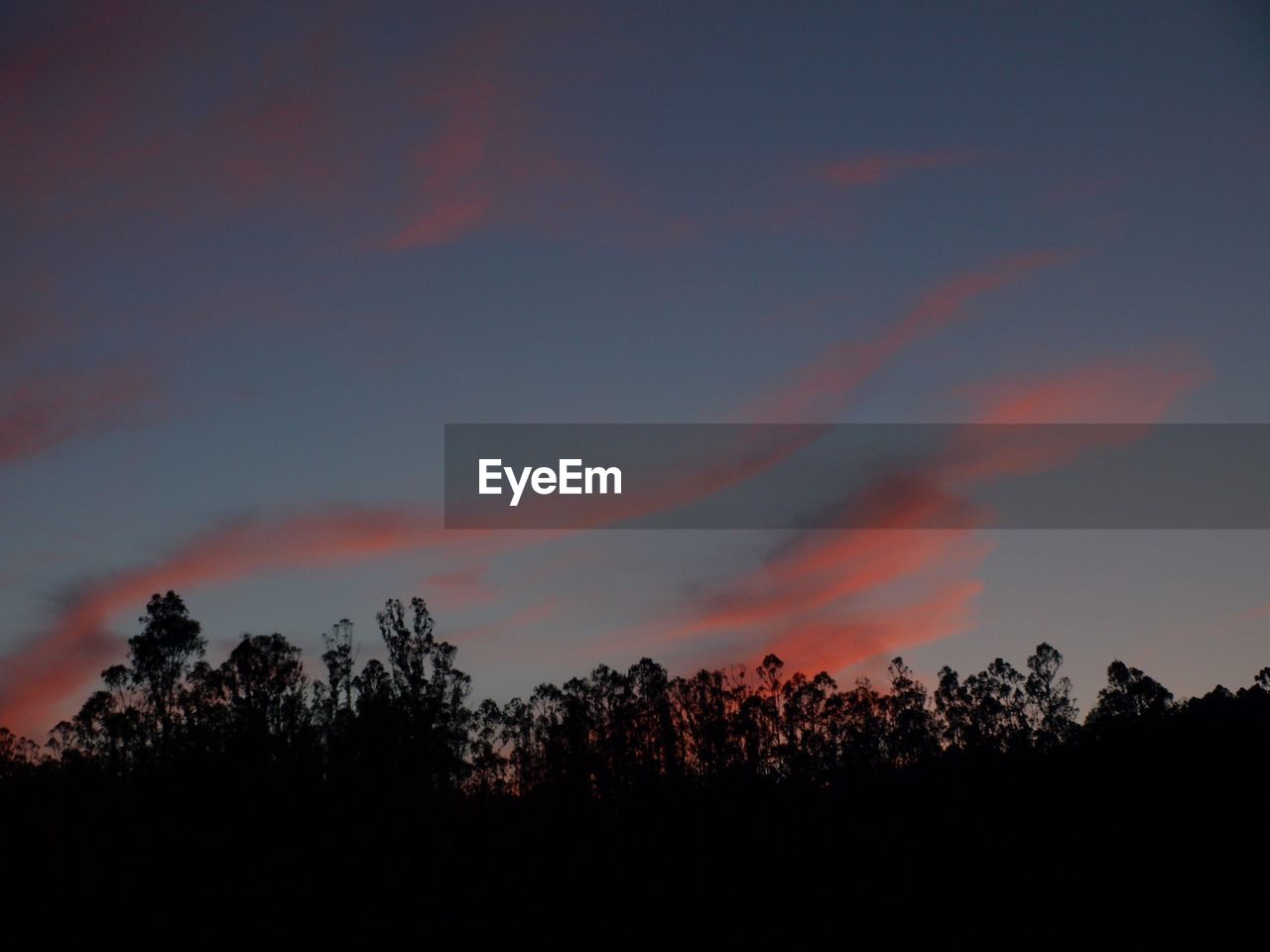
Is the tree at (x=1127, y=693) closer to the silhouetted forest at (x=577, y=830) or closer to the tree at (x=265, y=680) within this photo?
the silhouetted forest at (x=577, y=830)

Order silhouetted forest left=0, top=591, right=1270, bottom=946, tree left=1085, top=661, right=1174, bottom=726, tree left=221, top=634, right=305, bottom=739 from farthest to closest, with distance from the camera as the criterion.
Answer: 1. tree left=1085, top=661, right=1174, bottom=726
2. tree left=221, top=634, right=305, bottom=739
3. silhouetted forest left=0, top=591, right=1270, bottom=946

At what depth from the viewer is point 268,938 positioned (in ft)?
112

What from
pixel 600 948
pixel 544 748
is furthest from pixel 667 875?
Result: pixel 544 748

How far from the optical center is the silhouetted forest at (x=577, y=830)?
119ft

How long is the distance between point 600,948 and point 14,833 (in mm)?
27924

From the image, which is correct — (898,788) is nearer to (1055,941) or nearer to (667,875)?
(667,875)

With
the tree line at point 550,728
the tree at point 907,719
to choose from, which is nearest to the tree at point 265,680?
the tree line at point 550,728

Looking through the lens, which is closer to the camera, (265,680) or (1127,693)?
(265,680)

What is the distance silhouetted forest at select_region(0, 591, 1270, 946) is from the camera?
119ft

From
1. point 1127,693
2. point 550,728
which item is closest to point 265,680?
point 550,728

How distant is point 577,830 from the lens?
171 ft

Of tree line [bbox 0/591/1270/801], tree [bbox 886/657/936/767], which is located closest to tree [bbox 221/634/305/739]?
tree line [bbox 0/591/1270/801]

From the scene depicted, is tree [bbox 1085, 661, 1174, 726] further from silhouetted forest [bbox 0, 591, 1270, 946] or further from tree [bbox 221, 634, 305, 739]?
tree [bbox 221, 634, 305, 739]

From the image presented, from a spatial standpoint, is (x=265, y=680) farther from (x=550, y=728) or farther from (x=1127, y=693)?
(x=1127, y=693)
